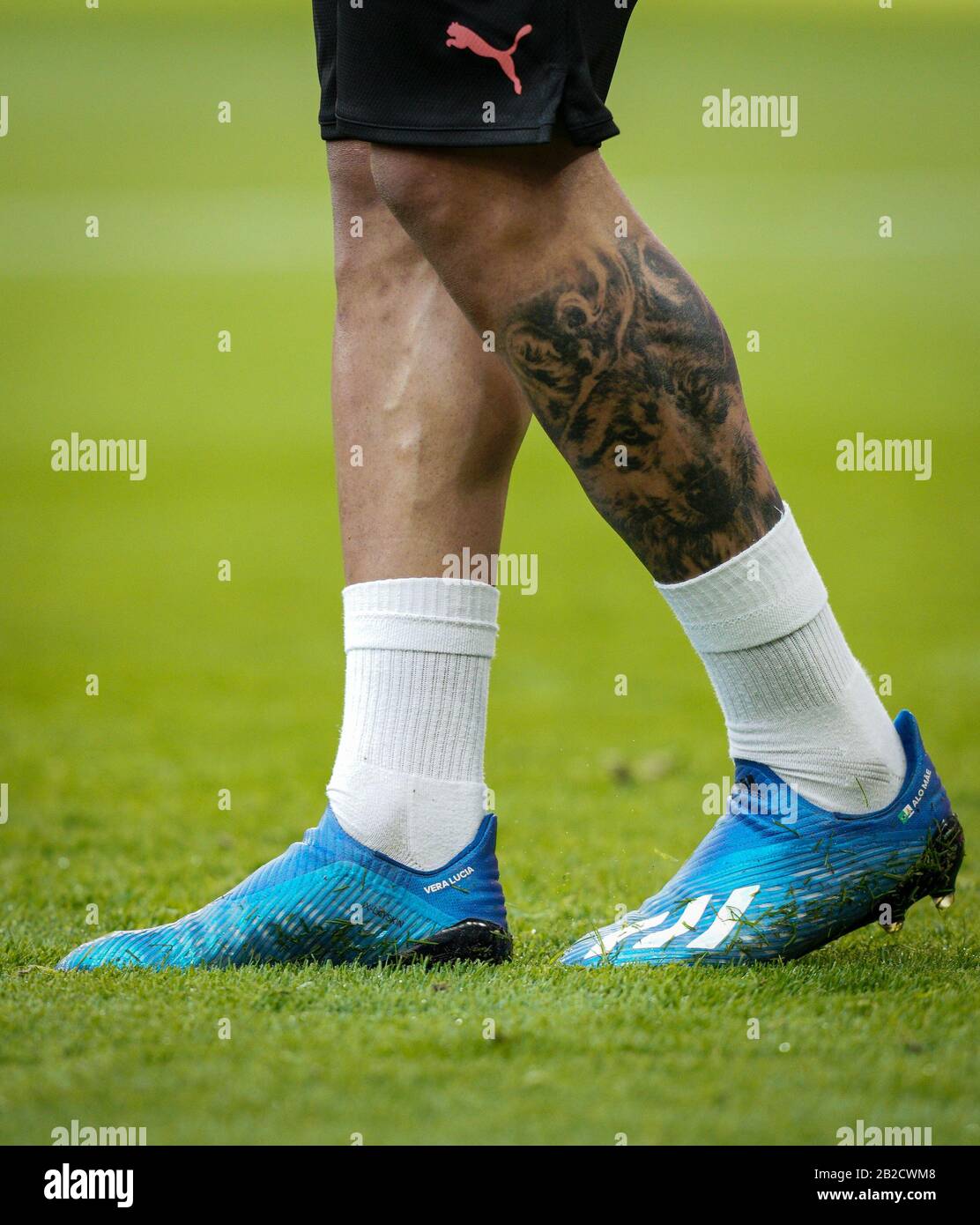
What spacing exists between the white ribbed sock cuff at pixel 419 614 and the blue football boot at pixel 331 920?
0.21m

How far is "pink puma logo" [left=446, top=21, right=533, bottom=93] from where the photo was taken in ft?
4.53

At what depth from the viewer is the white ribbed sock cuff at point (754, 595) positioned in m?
1.55

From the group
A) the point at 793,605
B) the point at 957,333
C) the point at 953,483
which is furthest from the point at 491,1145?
the point at 957,333

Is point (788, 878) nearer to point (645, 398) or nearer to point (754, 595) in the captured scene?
point (754, 595)

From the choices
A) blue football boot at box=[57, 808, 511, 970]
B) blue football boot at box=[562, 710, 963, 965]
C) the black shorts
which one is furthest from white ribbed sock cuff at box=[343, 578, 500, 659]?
the black shorts

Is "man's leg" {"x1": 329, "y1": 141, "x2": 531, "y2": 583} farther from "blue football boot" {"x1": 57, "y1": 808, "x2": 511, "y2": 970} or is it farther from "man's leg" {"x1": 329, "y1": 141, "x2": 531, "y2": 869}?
"blue football boot" {"x1": 57, "y1": 808, "x2": 511, "y2": 970}

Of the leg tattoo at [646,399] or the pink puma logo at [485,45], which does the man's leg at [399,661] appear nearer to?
the leg tattoo at [646,399]

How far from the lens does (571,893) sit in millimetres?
2119

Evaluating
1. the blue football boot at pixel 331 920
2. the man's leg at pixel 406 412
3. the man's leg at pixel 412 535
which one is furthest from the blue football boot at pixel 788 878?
the man's leg at pixel 406 412

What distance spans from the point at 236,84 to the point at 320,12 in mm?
23357

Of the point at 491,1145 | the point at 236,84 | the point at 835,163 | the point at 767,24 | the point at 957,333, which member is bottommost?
the point at 491,1145

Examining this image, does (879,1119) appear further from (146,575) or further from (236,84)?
(236,84)

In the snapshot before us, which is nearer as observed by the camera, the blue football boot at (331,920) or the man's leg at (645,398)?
the man's leg at (645,398)

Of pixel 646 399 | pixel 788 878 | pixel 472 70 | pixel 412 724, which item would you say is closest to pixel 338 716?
pixel 412 724
